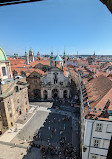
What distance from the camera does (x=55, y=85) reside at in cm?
4822

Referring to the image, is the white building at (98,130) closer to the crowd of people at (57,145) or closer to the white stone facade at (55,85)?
the crowd of people at (57,145)

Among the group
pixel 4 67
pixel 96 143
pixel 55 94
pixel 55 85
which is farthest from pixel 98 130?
pixel 55 94

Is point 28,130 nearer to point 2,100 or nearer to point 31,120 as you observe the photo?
point 31,120

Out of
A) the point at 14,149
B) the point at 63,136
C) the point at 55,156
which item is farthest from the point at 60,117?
the point at 14,149

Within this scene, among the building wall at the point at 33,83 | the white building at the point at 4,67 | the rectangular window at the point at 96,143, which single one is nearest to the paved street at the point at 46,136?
the rectangular window at the point at 96,143

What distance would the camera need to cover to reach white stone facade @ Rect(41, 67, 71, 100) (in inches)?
1866

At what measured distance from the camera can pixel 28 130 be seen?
2992 cm

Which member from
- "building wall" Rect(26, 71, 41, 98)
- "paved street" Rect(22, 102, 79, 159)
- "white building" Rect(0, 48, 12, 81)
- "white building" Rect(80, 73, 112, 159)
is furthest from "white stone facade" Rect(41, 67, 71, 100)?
"white building" Rect(80, 73, 112, 159)

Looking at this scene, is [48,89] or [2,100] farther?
[48,89]

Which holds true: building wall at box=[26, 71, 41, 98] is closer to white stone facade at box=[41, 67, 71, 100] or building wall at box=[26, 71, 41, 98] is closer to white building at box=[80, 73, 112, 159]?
white stone facade at box=[41, 67, 71, 100]

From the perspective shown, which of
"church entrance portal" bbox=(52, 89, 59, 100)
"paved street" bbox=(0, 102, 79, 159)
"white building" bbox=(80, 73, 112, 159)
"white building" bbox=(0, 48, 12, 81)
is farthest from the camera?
"church entrance portal" bbox=(52, 89, 59, 100)

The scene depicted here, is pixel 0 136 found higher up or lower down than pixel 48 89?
lower down

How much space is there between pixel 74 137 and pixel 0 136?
20.5 metres

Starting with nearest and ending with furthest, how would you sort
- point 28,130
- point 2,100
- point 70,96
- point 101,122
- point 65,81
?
point 101,122
point 2,100
point 28,130
point 65,81
point 70,96
